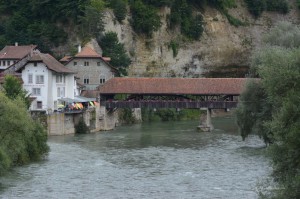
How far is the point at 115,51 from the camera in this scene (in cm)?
8594

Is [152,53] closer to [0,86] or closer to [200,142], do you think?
[0,86]

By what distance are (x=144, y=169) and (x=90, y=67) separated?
36.8 meters

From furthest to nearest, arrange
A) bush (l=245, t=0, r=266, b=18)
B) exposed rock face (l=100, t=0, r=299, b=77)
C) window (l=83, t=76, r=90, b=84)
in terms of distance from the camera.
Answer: bush (l=245, t=0, r=266, b=18) → exposed rock face (l=100, t=0, r=299, b=77) → window (l=83, t=76, r=90, b=84)

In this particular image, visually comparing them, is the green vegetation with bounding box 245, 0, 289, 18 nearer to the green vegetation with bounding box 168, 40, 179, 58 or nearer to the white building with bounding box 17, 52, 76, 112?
the green vegetation with bounding box 168, 40, 179, 58

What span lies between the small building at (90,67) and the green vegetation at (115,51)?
14.2 feet

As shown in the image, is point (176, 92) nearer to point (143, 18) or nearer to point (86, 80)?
point (86, 80)

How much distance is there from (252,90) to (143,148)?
7550 mm

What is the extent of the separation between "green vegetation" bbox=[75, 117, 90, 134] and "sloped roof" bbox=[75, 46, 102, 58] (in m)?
12.0

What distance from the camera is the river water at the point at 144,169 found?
3616 centimetres

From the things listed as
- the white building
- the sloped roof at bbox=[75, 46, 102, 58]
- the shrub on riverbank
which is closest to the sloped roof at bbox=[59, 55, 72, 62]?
the sloped roof at bbox=[75, 46, 102, 58]

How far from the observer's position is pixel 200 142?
189 ft

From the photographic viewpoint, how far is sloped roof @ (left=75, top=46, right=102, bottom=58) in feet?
258

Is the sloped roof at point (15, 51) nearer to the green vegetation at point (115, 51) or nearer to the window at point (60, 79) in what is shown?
the green vegetation at point (115, 51)

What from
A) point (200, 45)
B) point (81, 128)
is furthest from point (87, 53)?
point (200, 45)
